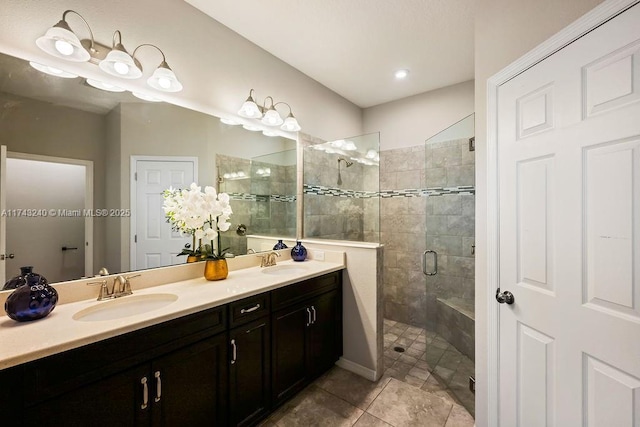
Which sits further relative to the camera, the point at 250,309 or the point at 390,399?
the point at 390,399

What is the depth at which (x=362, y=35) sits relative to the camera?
2199 millimetres

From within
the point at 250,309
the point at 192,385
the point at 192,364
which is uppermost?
the point at 250,309

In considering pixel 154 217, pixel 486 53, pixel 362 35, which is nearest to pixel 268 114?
pixel 362 35

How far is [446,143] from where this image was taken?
8.46 feet

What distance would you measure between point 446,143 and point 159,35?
2.55 metres

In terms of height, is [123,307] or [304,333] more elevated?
[123,307]

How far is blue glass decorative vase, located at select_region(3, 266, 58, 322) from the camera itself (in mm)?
1050

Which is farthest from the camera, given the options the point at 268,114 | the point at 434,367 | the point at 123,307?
the point at 268,114

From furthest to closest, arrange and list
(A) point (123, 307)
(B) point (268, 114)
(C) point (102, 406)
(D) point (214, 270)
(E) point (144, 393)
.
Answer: (B) point (268, 114)
(D) point (214, 270)
(A) point (123, 307)
(E) point (144, 393)
(C) point (102, 406)

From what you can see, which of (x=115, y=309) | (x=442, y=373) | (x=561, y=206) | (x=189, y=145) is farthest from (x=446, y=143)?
(x=115, y=309)

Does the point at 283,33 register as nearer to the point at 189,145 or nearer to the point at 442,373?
the point at 189,145

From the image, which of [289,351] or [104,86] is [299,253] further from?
[104,86]

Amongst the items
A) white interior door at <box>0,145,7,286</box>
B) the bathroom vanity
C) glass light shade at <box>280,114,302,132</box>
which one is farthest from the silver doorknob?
white interior door at <box>0,145,7,286</box>

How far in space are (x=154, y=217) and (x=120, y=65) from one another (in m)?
0.92
